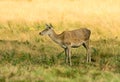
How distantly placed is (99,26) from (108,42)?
3.71m

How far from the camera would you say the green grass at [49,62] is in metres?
10.1

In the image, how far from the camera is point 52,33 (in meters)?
13.0

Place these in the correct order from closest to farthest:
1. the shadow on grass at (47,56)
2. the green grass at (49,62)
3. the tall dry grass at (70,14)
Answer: the green grass at (49,62)
the shadow on grass at (47,56)
the tall dry grass at (70,14)

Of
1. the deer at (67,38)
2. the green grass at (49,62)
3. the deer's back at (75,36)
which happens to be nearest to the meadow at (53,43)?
the green grass at (49,62)

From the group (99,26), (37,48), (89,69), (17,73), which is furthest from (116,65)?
(99,26)

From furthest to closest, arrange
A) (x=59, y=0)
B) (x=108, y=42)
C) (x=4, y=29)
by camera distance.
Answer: (x=59, y=0) < (x=4, y=29) < (x=108, y=42)

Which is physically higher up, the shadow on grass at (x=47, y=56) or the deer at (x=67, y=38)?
the deer at (x=67, y=38)

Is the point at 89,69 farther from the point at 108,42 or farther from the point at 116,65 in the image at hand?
the point at 108,42

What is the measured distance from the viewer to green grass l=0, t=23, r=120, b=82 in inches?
398

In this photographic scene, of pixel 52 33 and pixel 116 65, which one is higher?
pixel 52 33

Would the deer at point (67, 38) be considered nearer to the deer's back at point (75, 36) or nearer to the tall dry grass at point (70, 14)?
the deer's back at point (75, 36)

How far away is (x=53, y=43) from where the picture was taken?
16.8 meters

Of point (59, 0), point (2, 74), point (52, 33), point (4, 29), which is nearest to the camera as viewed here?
point (2, 74)

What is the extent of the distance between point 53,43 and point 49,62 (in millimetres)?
4642
